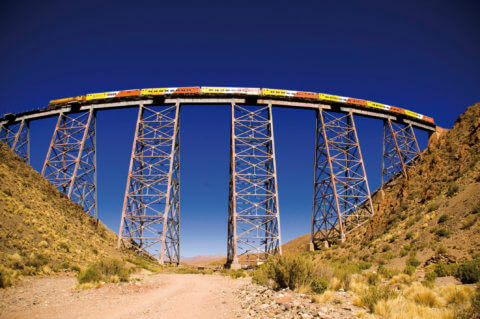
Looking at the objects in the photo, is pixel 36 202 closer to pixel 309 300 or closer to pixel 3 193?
pixel 3 193

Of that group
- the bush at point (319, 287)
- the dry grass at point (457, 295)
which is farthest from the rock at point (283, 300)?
the dry grass at point (457, 295)

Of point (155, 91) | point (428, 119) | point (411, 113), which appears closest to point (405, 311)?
point (155, 91)

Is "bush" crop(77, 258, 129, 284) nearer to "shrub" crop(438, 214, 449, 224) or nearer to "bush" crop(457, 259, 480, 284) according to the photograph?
"bush" crop(457, 259, 480, 284)

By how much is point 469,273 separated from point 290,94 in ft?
60.9

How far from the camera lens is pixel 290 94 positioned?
21.6 meters

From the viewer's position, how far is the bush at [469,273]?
510cm

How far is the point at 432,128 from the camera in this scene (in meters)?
29.5

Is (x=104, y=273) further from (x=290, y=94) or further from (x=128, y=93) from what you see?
(x=290, y=94)

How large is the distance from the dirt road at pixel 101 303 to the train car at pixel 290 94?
1812 centimetres

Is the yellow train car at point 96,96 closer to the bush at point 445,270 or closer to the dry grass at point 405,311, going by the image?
the dry grass at point 405,311

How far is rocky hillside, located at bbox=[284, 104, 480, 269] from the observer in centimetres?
845

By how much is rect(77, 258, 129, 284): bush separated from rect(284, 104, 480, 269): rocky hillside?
10.3 metres

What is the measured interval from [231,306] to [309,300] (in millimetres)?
1676

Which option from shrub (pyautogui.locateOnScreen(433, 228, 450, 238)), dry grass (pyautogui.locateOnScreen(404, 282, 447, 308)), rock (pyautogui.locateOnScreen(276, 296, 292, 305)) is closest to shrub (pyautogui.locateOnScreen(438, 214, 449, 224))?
shrub (pyautogui.locateOnScreen(433, 228, 450, 238))
